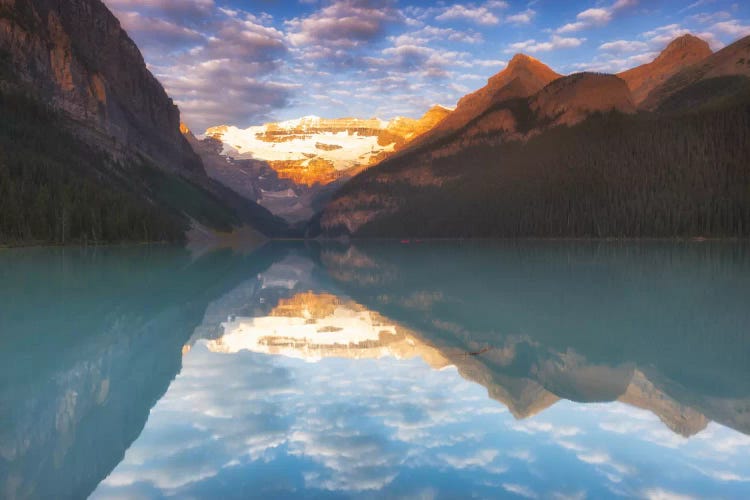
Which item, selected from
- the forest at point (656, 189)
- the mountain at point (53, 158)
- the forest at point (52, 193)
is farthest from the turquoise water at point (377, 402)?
the forest at point (656, 189)

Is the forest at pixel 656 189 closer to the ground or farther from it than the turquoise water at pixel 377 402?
farther from it

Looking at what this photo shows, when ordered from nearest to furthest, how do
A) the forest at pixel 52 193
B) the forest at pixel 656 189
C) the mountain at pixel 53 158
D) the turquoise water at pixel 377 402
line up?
the turquoise water at pixel 377 402 < the forest at pixel 52 193 < the mountain at pixel 53 158 < the forest at pixel 656 189

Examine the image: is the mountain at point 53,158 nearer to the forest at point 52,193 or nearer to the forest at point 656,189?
the forest at point 52,193

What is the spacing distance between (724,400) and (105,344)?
54.5 ft

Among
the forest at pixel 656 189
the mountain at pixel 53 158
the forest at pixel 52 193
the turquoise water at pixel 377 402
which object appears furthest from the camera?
the forest at pixel 656 189

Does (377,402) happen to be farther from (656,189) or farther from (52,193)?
(656,189)

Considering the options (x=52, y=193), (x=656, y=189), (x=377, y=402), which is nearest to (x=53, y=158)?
(x=52, y=193)

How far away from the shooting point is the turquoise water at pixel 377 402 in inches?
341

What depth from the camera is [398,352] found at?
58.9 feet

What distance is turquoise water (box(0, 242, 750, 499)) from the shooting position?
8664 mm

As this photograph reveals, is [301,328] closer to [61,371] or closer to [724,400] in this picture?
[61,371]

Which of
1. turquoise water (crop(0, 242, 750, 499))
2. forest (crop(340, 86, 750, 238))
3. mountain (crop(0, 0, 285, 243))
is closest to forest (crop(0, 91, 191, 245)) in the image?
mountain (crop(0, 0, 285, 243))

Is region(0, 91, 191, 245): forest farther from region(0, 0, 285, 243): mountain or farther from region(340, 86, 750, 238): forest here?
region(340, 86, 750, 238): forest

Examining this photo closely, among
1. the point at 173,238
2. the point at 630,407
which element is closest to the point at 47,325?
the point at 630,407
